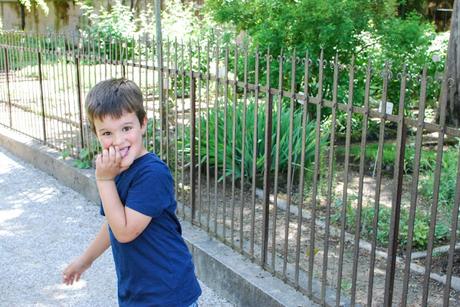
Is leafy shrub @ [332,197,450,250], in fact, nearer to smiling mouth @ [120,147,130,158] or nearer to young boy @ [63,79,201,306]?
young boy @ [63,79,201,306]

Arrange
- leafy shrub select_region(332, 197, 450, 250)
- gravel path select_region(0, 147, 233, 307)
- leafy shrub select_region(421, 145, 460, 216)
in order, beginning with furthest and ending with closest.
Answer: leafy shrub select_region(421, 145, 460, 216), leafy shrub select_region(332, 197, 450, 250), gravel path select_region(0, 147, 233, 307)

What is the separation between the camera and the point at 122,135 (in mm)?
2355

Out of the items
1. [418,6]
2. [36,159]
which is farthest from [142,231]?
[418,6]

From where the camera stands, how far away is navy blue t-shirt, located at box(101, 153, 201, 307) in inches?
93.7

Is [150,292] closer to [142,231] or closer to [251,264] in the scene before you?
[142,231]

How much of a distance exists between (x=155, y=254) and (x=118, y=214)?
25 centimetres

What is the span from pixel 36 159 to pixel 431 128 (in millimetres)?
5997

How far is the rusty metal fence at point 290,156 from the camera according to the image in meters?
3.46

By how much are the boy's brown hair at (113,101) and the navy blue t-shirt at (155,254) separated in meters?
0.20

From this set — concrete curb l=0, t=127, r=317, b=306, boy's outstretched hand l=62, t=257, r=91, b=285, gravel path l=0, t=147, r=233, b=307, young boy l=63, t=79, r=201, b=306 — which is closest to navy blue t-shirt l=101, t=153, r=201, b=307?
young boy l=63, t=79, r=201, b=306

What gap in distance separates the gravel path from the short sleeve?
216 centimetres

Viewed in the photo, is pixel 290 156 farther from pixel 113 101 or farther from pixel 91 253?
pixel 113 101

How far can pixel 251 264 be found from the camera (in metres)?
4.41

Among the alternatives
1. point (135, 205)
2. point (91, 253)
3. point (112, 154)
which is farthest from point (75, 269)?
point (112, 154)
